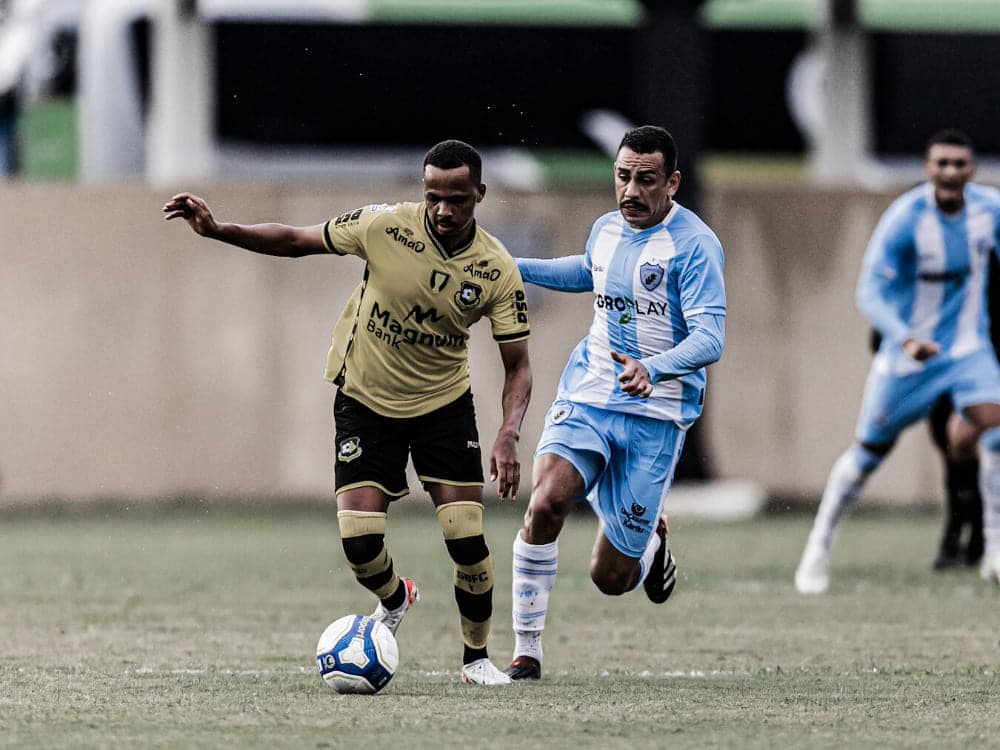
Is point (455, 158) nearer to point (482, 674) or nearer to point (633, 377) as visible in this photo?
point (633, 377)

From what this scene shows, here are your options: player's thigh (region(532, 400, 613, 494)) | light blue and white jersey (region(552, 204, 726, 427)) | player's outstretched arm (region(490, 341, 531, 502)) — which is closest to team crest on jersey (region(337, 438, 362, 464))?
player's outstretched arm (region(490, 341, 531, 502))

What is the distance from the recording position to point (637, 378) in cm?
786

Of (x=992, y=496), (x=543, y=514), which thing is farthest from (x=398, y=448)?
(x=992, y=496)

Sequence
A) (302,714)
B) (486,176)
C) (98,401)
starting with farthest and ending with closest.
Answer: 1. (486,176)
2. (98,401)
3. (302,714)

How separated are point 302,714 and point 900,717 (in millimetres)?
2064

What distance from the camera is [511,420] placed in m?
8.20

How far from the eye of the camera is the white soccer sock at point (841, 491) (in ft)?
40.1

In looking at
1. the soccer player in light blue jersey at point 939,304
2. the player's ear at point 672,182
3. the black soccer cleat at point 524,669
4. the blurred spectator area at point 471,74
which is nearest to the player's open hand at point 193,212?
the player's ear at point 672,182

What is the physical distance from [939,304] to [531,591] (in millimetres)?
4490

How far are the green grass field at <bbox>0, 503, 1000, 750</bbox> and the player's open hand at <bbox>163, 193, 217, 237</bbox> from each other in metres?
1.75

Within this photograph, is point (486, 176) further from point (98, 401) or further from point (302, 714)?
point (302, 714)

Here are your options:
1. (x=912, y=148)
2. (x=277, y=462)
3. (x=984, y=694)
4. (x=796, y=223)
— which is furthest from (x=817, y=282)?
(x=984, y=694)

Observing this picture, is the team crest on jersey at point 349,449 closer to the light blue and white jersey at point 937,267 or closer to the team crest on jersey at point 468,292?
the team crest on jersey at point 468,292

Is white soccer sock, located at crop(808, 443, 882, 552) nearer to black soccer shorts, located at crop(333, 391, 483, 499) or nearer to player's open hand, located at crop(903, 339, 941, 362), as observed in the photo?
player's open hand, located at crop(903, 339, 941, 362)
